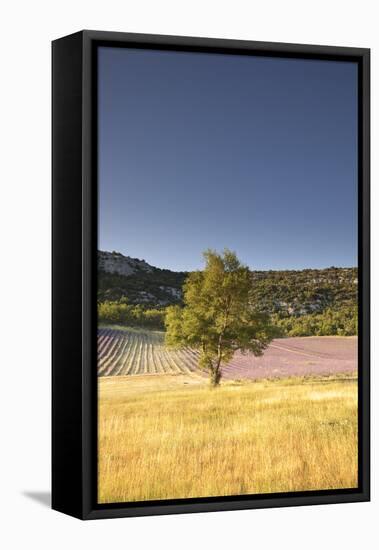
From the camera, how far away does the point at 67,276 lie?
1432 centimetres

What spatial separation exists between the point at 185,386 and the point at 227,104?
2958 millimetres

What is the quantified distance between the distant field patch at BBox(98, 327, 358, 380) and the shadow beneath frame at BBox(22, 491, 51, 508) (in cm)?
183

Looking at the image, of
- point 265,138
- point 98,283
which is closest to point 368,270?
point 265,138

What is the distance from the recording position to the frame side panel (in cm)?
1406

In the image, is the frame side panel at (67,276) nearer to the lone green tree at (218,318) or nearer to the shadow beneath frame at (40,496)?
the shadow beneath frame at (40,496)

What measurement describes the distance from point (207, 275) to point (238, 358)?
3.10 ft

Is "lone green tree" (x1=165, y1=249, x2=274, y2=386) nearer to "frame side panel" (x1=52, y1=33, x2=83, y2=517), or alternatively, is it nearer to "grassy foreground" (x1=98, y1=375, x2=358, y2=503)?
"grassy foreground" (x1=98, y1=375, x2=358, y2=503)

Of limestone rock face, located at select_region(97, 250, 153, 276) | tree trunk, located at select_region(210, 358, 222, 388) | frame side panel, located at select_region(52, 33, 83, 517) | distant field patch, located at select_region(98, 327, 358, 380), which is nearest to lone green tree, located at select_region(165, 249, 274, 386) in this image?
tree trunk, located at select_region(210, 358, 222, 388)

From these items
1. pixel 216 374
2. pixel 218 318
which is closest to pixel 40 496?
pixel 216 374

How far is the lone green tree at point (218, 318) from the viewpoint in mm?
14586

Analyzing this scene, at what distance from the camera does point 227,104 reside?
583 inches

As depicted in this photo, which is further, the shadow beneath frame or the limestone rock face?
the shadow beneath frame

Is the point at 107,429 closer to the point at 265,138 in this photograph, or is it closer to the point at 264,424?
the point at 264,424

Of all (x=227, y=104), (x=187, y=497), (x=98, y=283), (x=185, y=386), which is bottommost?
(x=187, y=497)
